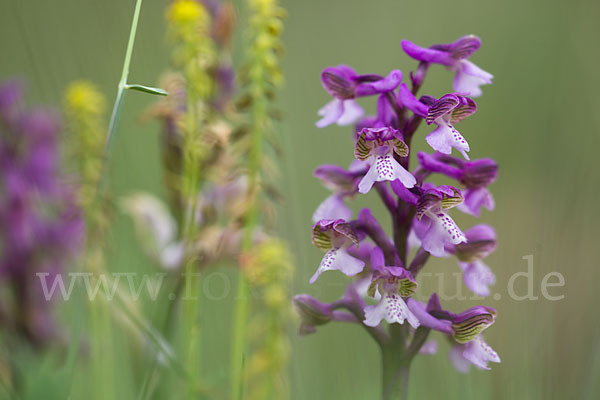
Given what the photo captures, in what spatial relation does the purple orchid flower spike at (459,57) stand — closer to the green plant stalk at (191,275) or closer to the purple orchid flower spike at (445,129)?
the purple orchid flower spike at (445,129)

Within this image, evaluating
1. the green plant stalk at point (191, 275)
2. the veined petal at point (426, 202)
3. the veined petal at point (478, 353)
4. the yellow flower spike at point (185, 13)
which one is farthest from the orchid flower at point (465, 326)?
the yellow flower spike at point (185, 13)

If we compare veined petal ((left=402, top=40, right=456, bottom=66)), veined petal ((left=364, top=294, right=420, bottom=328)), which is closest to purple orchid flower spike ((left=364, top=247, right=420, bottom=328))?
veined petal ((left=364, top=294, right=420, bottom=328))

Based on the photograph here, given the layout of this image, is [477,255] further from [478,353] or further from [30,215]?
[30,215]

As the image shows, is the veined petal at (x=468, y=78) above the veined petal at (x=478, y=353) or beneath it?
above

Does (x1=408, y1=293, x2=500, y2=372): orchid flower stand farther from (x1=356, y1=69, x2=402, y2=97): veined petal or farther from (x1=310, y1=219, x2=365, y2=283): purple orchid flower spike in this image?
(x1=356, y1=69, x2=402, y2=97): veined petal


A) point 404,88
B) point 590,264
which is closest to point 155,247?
point 404,88

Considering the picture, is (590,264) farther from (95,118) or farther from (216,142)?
(95,118)

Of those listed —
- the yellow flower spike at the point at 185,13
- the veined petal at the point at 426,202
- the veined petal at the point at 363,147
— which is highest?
the yellow flower spike at the point at 185,13
